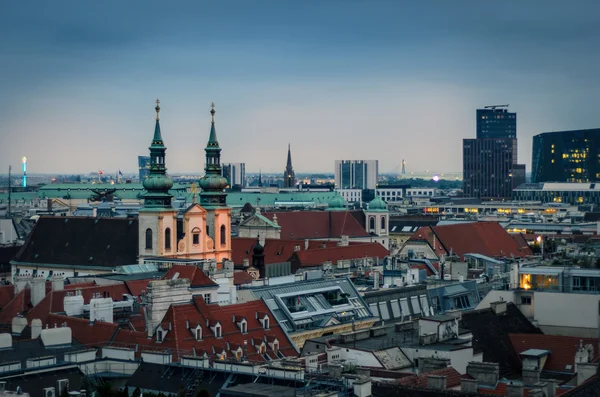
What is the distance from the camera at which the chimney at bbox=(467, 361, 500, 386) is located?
42219mm

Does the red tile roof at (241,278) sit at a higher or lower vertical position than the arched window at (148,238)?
lower

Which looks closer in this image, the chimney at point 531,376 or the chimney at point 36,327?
the chimney at point 531,376

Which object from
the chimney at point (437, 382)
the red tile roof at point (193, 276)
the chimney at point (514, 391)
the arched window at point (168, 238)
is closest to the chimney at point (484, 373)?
the chimney at point (514, 391)

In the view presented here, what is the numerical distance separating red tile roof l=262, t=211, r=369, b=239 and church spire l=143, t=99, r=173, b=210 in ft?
137

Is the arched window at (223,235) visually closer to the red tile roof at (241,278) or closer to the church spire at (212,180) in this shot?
the church spire at (212,180)

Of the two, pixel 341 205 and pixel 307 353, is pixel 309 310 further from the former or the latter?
pixel 341 205

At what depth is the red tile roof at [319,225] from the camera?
15375 cm

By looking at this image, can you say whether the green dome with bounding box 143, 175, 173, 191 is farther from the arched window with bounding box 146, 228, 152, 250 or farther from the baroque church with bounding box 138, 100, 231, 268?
the arched window with bounding box 146, 228, 152, 250

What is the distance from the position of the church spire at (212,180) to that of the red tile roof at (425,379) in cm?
7437

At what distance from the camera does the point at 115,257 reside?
110 meters

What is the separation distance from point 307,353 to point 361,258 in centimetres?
6305

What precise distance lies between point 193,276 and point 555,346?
90.6 ft

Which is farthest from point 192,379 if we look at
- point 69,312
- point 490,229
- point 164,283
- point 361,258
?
point 490,229

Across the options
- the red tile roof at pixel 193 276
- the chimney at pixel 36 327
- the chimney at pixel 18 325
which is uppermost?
the red tile roof at pixel 193 276
